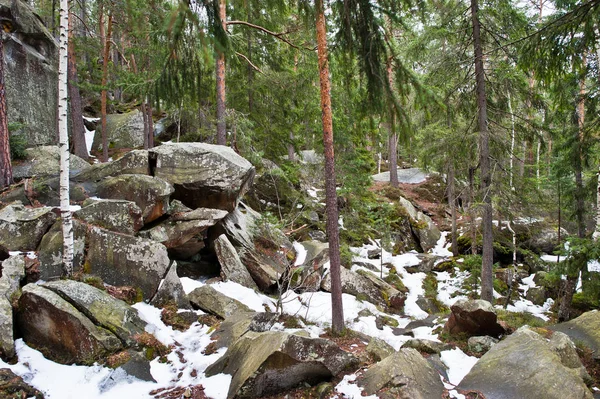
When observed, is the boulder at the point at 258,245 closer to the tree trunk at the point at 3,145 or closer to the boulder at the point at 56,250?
the boulder at the point at 56,250

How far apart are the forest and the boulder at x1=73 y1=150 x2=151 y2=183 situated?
21.1 inches

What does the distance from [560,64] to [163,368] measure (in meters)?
8.72

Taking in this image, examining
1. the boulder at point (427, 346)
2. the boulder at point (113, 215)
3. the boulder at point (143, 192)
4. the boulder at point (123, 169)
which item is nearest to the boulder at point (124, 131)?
the boulder at point (123, 169)

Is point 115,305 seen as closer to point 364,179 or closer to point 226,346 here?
point 226,346

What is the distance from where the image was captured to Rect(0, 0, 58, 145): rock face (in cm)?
1355

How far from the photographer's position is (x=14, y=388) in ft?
15.3

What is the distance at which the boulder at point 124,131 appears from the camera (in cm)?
1983

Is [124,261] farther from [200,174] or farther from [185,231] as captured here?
[200,174]

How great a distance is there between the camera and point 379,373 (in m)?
5.15

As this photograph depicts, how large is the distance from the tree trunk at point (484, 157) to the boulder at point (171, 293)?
8.74 metres

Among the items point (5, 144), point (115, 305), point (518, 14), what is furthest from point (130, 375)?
point (518, 14)

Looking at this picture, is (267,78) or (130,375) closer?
(130,375)

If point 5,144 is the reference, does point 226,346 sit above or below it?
below

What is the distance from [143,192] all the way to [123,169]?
1.50 m
